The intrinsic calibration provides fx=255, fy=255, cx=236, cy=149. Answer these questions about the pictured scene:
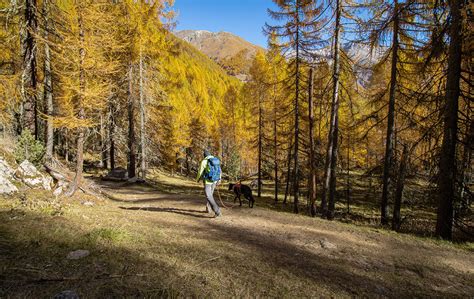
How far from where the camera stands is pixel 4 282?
131 inches

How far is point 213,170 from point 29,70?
444 inches

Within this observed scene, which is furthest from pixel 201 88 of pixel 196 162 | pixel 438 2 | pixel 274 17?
pixel 438 2

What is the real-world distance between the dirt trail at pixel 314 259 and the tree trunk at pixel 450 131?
68.9 inches

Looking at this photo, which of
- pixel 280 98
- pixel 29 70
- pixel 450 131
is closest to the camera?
pixel 450 131

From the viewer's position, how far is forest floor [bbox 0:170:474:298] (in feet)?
12.3

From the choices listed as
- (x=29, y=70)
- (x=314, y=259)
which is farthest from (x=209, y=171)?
(x=29, y=70)

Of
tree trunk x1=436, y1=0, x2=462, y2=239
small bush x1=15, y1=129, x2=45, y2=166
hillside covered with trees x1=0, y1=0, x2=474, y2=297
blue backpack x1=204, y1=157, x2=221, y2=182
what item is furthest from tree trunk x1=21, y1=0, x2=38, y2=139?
tree trunk x1=436, y1=0, x2=462, y2=239

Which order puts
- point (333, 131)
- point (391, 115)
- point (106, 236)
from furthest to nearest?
1. point (333, 131)
2. point (391, 115)
3. point (106, 236)

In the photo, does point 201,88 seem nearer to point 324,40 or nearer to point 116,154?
point 116,154

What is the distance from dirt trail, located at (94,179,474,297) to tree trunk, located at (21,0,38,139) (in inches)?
338

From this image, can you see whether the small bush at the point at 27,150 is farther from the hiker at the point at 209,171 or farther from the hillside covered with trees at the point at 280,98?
the hiker at the point at 209,171

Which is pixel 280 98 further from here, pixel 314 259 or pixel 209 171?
pixel 314 259

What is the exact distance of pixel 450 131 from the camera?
844cm

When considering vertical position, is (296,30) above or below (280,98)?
above
